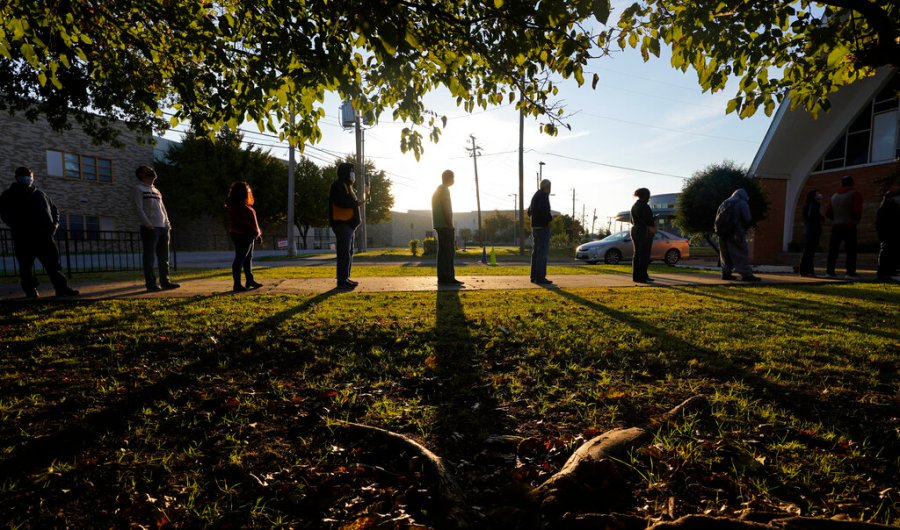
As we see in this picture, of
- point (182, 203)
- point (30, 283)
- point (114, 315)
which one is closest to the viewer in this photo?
point (114, 315)

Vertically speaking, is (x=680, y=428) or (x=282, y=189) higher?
(x=282, y=189)

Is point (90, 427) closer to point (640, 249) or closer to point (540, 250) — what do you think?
point (540, 250)

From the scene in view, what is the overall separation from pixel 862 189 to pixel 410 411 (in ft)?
79.1

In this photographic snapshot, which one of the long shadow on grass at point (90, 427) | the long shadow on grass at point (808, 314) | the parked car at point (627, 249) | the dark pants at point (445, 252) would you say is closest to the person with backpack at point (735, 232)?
the long shadow on grass at point (808, 314)

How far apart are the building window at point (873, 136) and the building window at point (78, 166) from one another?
43744 millimetres

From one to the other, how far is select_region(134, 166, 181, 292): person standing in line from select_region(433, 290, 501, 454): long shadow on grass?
5417 mm

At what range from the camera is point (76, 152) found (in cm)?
2725

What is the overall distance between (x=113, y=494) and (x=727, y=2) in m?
4.50

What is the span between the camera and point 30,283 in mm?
5887

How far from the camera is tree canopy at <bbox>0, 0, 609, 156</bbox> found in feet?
10.4

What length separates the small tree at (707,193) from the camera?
21938mm

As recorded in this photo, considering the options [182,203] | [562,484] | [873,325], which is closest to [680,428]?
[562,484]

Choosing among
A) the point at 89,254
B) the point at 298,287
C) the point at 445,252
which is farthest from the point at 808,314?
the point at 89,254

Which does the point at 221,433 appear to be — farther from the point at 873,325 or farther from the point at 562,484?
the point at 873,325
